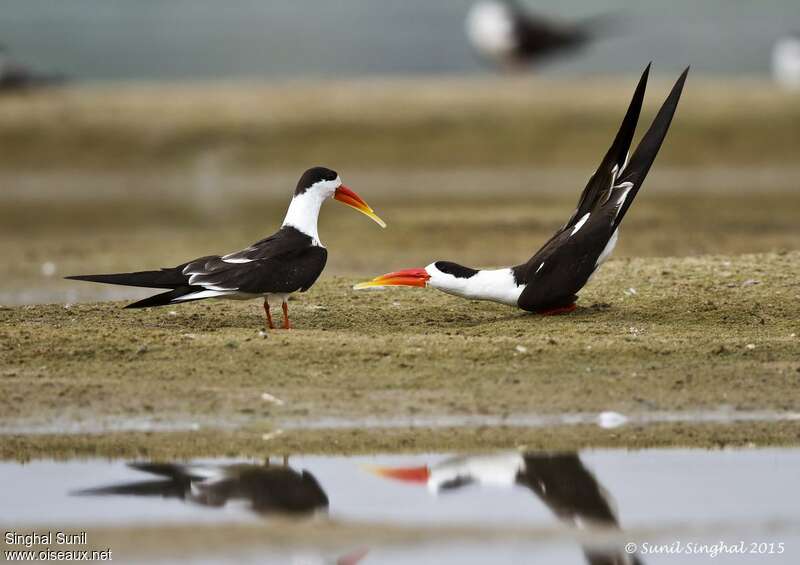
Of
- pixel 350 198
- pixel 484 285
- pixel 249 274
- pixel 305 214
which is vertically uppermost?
pixel 350 198

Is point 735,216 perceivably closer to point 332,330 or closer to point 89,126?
point 332,330

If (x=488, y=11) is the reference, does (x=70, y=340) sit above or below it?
below

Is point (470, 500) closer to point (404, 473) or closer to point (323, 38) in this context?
point (404, 473)

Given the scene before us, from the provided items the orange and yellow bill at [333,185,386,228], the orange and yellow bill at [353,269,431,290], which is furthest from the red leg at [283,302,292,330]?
the orange and yellow bill at [333,185,386,228]

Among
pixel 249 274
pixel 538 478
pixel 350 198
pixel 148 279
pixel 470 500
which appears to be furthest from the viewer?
pixel 350 198

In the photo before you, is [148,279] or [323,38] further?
[323,38]

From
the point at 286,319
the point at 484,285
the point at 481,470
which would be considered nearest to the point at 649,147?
the point at 484,285

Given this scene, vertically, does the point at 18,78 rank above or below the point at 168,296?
above

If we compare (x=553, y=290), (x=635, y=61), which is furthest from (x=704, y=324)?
(x=635, y=61)

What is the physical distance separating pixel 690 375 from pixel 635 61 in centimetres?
2465

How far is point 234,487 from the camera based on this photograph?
5.57m

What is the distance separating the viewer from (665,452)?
602 cm

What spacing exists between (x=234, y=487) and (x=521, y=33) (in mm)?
21946

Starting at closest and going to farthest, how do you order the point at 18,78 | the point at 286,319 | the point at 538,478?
the point at 538,478, the point at 286,319, the point at 18,78
